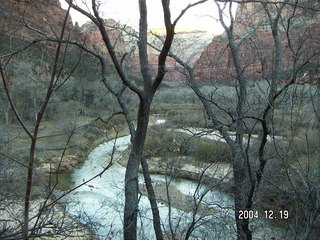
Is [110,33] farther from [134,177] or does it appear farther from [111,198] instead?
[111,198]

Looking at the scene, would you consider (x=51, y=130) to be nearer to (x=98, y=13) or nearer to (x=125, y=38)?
(x=125, y=38)

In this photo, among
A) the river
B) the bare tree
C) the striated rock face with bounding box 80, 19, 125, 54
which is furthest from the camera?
the river

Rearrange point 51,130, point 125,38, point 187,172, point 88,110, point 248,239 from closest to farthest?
point 248,239 → point 125,38 → point 187,172 → point 51,130 → point 88,110

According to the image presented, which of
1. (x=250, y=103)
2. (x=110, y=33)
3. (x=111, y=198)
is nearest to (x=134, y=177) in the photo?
(x=250, y=103)

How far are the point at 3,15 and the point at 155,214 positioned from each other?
3.88 metres

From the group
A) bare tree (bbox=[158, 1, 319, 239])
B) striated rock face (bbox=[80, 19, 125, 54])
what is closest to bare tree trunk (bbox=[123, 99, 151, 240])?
bare tree (bbox=[158, 1, 319, 239])

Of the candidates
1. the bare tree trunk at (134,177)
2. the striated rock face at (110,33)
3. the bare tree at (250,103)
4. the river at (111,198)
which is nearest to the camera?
the bare tree at (250,103)

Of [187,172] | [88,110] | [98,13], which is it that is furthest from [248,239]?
[88,110]

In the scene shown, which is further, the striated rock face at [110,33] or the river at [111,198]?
the river at [111,198]

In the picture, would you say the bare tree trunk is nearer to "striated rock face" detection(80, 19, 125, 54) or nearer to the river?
"striated rock face" detection(80, 19, 125, 54)

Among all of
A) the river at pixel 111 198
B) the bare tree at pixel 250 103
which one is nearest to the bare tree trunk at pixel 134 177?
the bare tree at pixel 250 103

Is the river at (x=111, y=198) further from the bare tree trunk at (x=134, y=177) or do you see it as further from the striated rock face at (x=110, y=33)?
the striated rock face at (x=110, y=33)

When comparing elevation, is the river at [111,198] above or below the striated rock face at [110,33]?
below

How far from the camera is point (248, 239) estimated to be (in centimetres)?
406
